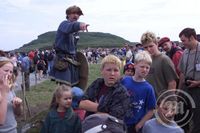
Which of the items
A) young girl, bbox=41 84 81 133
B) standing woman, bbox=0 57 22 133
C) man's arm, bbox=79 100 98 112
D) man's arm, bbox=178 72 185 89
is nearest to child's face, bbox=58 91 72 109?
young girl, bbox=41 84 81 133

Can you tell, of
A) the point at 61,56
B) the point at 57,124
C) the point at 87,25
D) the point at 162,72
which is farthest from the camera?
the point at 61,56

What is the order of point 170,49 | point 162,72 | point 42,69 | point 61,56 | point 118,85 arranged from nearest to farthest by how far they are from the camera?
1. point 118,85
2. point 162,72
3. point 61,56
4. point 170,49
5. point 42,69

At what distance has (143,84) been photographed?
5.52 meters

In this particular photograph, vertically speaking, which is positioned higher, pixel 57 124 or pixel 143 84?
pixel 143 84

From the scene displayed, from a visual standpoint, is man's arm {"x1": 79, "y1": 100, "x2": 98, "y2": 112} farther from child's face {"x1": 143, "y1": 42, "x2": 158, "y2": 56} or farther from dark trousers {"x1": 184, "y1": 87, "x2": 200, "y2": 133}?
dark trousers {"x1": 184, "y1": 87, "x2": 200, "y2": 133}

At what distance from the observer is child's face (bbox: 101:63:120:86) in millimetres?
4684

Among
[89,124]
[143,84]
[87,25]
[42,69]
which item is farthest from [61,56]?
[42,69]

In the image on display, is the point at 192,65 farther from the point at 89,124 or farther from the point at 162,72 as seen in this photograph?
the point at 89,124

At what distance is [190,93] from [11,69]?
361 cm

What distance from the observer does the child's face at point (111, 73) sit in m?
4.68

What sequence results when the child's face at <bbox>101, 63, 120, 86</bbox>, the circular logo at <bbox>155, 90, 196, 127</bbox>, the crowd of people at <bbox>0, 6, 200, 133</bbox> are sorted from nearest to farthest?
the crowd of people at <bbox>0, 6, 200, 133</bbox>, the child's face at <bbox>101, 63, 120, 86</bbox>, the circular logo at <bbox>155, 90, 196, 127</bbox>

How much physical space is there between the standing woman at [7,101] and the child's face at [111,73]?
0.92 m

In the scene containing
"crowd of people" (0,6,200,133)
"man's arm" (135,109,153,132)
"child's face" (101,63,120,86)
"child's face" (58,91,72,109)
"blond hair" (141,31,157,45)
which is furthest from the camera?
"blond hair" (141,31,157,45)

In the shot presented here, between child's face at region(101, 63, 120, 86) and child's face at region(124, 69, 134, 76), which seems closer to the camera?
child's face at region(101, 63, 120, 86)
